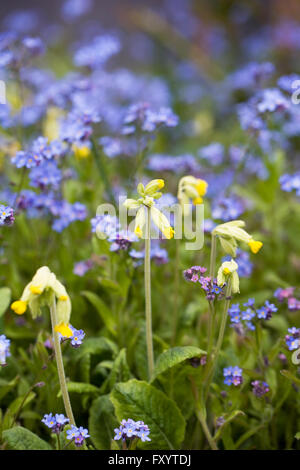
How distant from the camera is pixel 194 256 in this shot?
202 centimetres

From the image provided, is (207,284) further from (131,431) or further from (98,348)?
(98,348)

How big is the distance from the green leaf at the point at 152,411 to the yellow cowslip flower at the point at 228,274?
35cm

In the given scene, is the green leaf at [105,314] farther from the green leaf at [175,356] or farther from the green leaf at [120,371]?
the green leaf at [175,356]

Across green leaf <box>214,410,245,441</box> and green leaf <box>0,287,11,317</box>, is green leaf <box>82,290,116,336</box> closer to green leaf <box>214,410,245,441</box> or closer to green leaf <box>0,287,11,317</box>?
green leaf <box>0,287,11,317</box>

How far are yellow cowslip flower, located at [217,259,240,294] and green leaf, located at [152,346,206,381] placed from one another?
176 millimetres

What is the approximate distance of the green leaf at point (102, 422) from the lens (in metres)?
1.46

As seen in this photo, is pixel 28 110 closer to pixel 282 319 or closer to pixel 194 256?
pixel 194 256

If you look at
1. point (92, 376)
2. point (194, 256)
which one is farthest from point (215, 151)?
point (92, 376)

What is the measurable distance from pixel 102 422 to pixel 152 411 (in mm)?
159

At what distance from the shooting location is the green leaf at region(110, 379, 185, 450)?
1377 millimetres

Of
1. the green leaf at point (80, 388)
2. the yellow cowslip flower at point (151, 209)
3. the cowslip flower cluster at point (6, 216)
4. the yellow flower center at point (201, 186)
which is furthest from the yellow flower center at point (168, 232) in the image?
the green leaf at point (80, 388)

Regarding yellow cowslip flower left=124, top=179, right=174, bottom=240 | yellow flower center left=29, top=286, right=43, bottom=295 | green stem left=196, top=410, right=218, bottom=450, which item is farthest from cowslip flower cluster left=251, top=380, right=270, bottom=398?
yellow flower center left=29, top=286, right=43, bottom=295

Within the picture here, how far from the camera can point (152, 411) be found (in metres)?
1.42

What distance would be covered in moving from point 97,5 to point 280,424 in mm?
5535
